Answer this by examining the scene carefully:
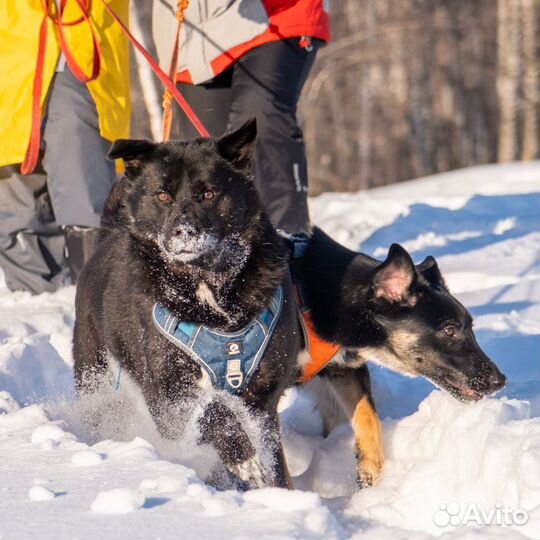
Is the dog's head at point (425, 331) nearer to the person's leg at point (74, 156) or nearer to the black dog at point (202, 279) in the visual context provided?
the black dog at point (202, 279)

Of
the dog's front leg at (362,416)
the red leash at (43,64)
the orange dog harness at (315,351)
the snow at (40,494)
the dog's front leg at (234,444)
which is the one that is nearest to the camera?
the snow at (40,494)

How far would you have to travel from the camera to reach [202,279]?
3.73 metres

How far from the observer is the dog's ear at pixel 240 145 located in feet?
12.5

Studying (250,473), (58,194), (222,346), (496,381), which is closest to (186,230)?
(222,346)

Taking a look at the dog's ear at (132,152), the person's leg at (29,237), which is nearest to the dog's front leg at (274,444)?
the dog's ear at (132,152)

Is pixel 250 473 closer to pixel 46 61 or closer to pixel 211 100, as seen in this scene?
pixel 211 100

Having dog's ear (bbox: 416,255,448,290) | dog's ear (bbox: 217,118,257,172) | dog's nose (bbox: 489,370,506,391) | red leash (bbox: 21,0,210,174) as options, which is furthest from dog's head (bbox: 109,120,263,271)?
red leash (bbox: 21,0,210,174)

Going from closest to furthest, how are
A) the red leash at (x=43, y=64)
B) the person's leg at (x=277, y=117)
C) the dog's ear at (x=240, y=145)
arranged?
the dog's ear at (x=240, y=145)
the red leash at (x=43, y=64)
the person's leg at (x=277, y=117)

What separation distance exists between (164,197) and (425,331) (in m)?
1.19

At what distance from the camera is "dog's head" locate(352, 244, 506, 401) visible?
159 inches

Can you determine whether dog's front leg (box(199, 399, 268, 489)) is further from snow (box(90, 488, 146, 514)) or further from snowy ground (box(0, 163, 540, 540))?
snow (box(90, 488, 146, 514))

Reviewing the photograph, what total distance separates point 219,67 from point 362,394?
7.00 ft

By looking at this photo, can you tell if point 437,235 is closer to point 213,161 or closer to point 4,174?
point 4,174

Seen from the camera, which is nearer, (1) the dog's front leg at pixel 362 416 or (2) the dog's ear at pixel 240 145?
(2) the dog's ear at pixel 240 145
